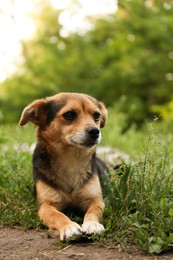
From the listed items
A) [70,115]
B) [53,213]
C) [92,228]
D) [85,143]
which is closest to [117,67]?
[70,115]

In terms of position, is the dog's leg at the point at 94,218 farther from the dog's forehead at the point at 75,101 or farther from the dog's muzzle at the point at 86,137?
the dog's forehead at the point at 75,101

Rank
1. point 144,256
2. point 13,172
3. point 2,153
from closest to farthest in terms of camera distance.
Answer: point 144,256, point 13,172, point 2,153

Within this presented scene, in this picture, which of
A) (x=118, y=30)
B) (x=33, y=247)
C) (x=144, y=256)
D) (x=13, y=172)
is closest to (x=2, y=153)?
(x=13, y=172)

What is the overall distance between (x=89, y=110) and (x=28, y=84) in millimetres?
11254

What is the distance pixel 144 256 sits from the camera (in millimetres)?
3195

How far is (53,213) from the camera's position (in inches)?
159

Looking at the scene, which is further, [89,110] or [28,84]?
[28,84]

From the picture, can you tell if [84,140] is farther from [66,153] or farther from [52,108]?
[52,108]

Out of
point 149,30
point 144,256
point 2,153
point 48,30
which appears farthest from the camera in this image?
point 48,30

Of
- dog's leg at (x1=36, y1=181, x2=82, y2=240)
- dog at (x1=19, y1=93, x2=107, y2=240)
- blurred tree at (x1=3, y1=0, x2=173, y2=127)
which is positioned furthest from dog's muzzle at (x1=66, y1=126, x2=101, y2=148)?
blurred tree at (x1=3, y1=0, x2=173, y2=127)

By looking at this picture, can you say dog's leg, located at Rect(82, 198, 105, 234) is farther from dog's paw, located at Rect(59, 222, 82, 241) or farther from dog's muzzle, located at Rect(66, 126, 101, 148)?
dog's muzzle, located at Rect(66, 126, 101, 148)

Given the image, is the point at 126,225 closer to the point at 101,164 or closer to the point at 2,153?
the point at 101,164

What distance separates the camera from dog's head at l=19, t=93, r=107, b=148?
14.3 feet

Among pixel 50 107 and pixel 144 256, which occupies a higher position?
pixel 50 107
